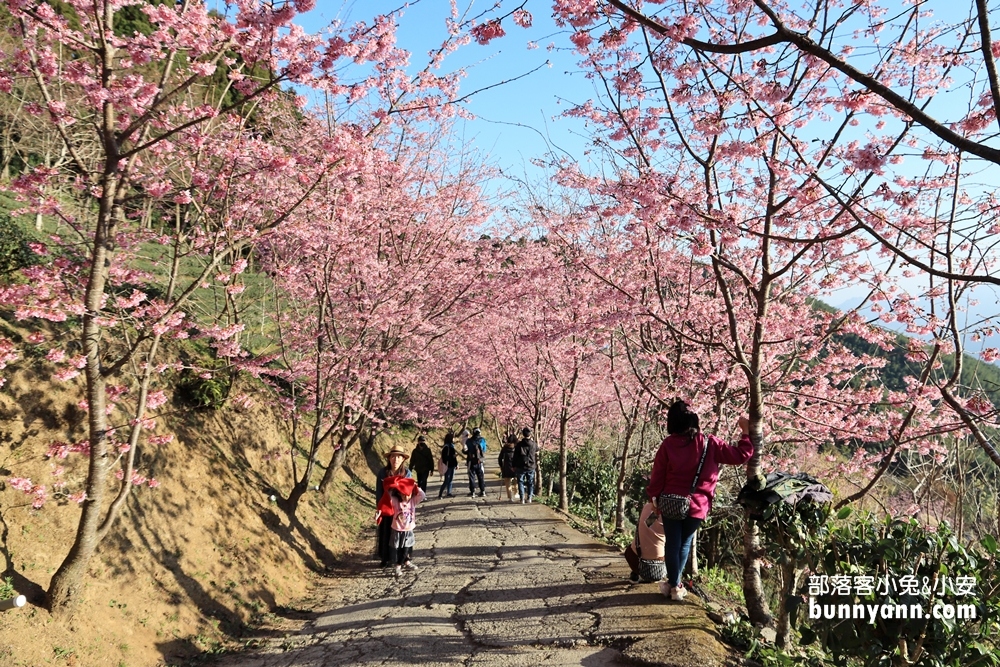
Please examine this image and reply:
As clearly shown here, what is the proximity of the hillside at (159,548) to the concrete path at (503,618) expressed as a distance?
0.69 m

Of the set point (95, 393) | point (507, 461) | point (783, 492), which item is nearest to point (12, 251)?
point (95, 393)

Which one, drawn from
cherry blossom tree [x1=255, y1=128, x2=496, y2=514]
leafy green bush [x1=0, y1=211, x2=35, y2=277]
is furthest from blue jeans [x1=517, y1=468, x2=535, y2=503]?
leafy green bush [x1=0, y1=211, x2=35, y2=277]

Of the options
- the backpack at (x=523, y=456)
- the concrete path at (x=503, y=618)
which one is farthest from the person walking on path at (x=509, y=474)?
the concrete path at (x=503, y=618)

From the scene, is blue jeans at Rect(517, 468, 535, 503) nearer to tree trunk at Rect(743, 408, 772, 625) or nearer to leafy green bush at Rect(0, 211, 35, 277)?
tree trunk at Rect(743, 408, 772, 625)

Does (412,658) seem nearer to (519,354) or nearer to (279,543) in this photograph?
(279,543)

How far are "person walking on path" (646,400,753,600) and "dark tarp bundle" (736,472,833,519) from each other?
0.41 m

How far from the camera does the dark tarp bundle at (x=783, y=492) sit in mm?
4121

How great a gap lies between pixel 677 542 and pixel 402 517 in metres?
3.91

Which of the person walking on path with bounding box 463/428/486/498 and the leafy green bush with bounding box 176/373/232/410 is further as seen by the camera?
the person walking on path with bounding box 463/428/486/498

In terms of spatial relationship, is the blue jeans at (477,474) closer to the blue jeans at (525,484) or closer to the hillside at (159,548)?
the blue jeans at (525,484)

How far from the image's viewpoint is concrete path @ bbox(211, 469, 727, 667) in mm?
4539

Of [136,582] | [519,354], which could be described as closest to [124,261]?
[136,582]

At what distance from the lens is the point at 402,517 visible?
7.69 meters

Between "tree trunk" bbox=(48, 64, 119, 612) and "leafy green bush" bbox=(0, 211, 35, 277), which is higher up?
"leafy green bush" bbox=(0, 211, 35, 277)
